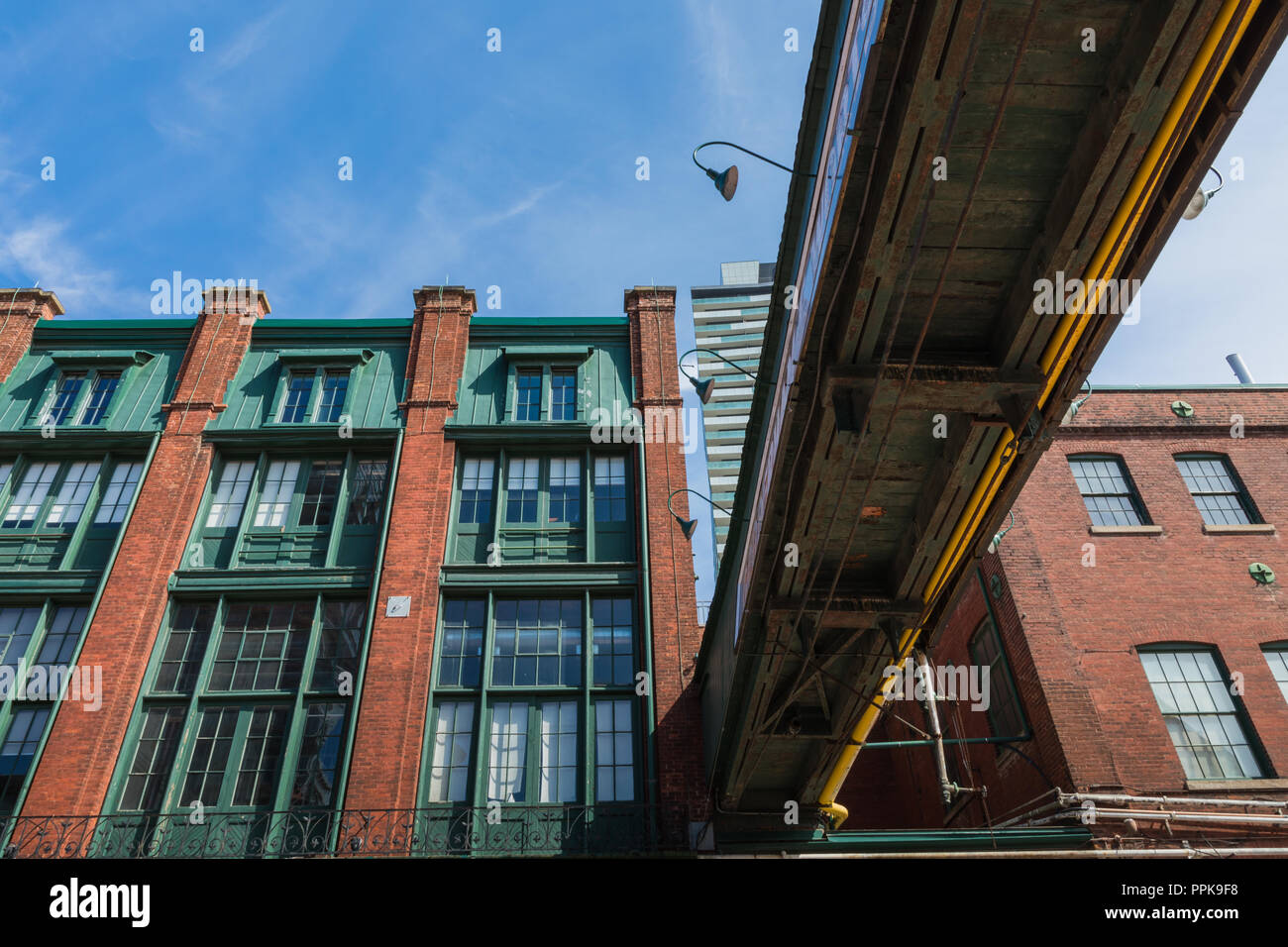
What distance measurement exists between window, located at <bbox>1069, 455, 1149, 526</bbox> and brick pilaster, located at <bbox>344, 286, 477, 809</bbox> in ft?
45.3

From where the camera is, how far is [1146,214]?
6.70 metres

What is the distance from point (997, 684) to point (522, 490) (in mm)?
10557

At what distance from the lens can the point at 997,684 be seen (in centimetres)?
1794

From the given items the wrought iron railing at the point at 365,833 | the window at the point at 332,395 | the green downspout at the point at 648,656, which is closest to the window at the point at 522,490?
the green downspout at the point at 648,656

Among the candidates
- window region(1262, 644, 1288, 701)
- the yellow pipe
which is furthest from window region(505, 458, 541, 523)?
window region(1262, 644, 1288, 701)

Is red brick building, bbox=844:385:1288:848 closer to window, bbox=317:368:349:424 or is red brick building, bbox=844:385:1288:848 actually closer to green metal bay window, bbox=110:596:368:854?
green metal bay window, bbox=110:596:368:854

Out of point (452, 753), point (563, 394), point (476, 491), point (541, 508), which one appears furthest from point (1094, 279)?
point (563, 394)

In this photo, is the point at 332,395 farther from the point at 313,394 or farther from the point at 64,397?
the point at 64,397

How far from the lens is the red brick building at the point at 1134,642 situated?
598 inches

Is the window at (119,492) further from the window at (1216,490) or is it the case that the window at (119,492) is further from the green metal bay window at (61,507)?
the window at (1216,490)

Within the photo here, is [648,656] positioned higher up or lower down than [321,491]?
lower down

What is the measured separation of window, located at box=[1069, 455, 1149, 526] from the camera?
1889 cm
